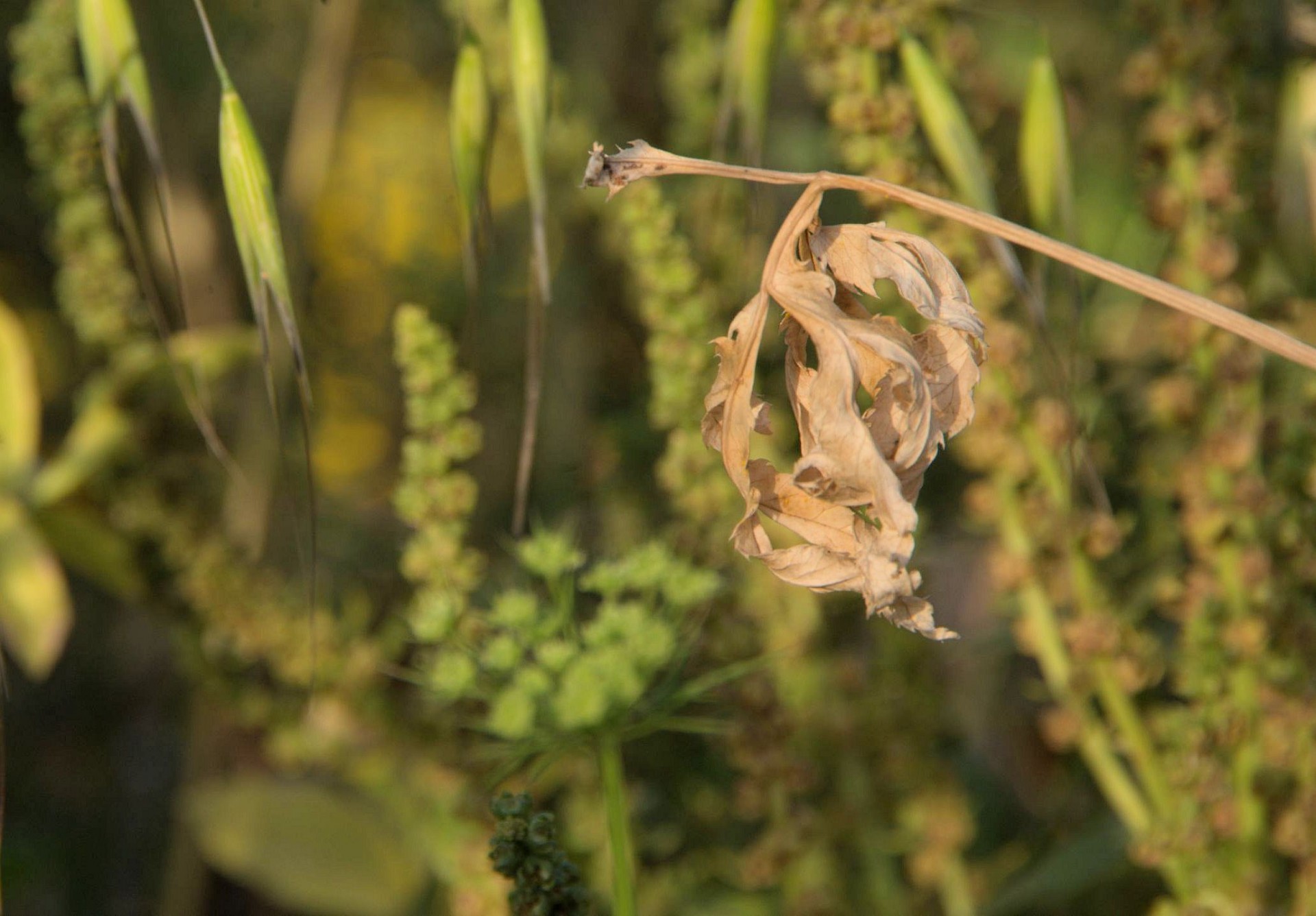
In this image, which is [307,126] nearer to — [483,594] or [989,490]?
[483,594]

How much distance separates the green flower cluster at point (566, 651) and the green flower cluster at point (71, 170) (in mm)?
302

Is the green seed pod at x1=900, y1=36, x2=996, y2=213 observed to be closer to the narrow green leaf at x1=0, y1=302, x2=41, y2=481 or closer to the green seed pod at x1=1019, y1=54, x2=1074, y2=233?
the green seed pod at x1=1019, y1=54, x2=1074, y2=233

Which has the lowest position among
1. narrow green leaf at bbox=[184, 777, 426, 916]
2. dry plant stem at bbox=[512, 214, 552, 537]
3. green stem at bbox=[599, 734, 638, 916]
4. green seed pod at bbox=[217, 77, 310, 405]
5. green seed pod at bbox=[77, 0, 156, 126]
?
narrow green leaf at bbox=[184, 777, 426, 916]

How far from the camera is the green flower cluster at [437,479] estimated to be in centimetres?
40

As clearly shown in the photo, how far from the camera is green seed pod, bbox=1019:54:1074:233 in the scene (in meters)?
0.42

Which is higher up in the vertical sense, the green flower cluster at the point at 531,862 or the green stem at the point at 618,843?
the green flower cluster at the point at 531,862

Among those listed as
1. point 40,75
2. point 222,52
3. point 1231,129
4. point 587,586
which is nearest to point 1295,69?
point 1231,129

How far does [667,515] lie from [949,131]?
456 millimetres

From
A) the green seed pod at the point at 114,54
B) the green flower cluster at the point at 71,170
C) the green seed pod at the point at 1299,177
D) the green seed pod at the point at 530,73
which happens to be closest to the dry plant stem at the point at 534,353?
the green seed pod at the point at 530,73

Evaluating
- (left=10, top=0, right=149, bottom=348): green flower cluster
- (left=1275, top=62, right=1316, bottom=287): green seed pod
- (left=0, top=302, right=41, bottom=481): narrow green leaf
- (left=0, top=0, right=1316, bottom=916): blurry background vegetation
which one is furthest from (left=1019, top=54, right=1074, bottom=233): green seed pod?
(left=0, top=302, right=41, bottom=481): narrow green leaf

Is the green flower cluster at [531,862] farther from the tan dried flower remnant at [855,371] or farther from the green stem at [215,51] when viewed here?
the green stem at [215,51]

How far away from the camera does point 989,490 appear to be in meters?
0.50

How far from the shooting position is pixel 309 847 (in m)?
0.72

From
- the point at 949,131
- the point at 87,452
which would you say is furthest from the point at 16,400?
the point at 949,131
